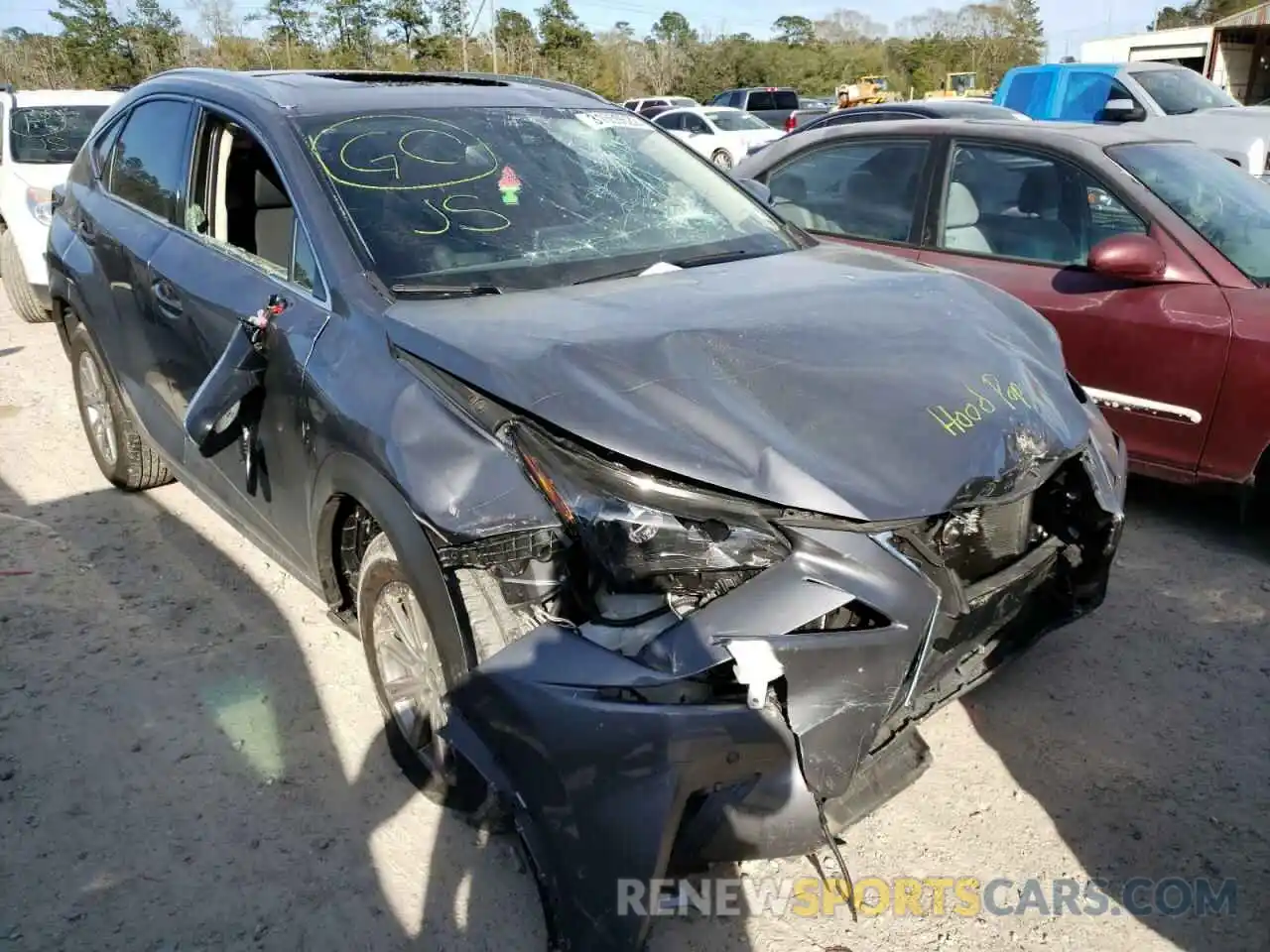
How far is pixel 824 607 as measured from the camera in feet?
6.34

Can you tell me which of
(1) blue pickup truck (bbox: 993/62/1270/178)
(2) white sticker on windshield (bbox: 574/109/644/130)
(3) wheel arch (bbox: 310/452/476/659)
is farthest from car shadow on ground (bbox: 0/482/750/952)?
(1) blue pickup truck (bbox: 993/62/1270/178)

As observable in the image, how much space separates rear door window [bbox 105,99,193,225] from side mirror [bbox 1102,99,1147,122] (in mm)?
9838

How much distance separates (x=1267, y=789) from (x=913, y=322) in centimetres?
160

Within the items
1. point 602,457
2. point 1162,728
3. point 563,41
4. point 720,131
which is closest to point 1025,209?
point 1162,728

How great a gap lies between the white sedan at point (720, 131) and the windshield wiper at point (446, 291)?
60.2ft

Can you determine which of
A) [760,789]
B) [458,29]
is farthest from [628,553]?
[458,29]

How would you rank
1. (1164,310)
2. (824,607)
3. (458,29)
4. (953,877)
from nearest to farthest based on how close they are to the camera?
(824,607)
(953,877)
(1164,310)
(458,29)

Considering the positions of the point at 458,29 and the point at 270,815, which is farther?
the point at 458,29

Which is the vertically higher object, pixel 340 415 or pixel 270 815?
pixel 340 415

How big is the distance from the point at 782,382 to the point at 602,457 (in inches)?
19.4

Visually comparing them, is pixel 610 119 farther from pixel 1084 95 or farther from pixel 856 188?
pixel 1084 95

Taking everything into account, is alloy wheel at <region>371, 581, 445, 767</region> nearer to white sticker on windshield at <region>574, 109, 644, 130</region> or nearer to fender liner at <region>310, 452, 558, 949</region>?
fender liner at <region>310, 452, 558, 949</region>

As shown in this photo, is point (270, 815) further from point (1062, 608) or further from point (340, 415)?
point (1062, 608)

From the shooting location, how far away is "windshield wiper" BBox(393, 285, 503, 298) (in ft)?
8.53
